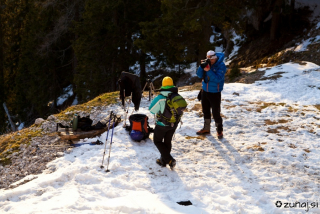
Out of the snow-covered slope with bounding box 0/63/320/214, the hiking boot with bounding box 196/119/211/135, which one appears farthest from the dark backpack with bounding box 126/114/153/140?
the hiking boot with bounding box 196/119/211/135

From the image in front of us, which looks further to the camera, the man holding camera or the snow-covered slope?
the man holding camera

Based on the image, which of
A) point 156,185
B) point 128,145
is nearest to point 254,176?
point 156,185

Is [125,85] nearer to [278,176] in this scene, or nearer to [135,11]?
[278,176]

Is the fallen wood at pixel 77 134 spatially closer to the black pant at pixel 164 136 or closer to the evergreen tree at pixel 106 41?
the black pant at pixel 164 136

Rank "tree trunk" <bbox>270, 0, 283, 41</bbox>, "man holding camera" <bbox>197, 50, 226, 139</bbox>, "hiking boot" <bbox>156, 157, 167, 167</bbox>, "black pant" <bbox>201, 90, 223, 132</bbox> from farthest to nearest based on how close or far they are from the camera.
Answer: "tree trunk" <bbox>270, 0, 283, 41</bbox> → "black pant" <bbox>201, 90, 223, 132</bbox> → "man holding camera" <bbox>197, 50, 226, 139</bbox> → "hiking boot" <bbox>156, 157, 167, 167</bbox>

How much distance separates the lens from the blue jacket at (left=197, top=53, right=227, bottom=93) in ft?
22.0

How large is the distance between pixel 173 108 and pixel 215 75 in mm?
1978

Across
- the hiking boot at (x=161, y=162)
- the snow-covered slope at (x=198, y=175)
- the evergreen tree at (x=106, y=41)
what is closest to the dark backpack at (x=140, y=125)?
the snow-covered slope at (x=198, y=175)

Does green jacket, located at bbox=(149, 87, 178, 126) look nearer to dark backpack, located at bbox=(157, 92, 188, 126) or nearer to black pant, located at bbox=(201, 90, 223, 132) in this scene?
dark backpack, located at bbox=(157, 92, 188, 126)

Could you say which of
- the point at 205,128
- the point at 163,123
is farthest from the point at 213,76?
the point at 163,123

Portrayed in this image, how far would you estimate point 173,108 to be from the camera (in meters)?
5.32

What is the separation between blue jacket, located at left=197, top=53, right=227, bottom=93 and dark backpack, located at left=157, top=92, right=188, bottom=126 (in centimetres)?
173

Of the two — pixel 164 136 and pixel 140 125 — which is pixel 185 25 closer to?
pixel 140 125

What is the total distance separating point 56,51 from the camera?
80.6 feet
